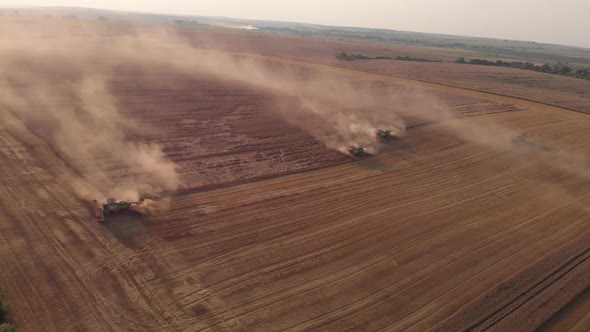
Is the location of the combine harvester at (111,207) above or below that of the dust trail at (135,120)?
below

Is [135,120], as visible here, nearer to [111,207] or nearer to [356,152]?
[111,207]

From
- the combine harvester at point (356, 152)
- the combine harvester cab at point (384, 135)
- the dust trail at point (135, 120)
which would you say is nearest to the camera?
the dust trail at point (135, 120)

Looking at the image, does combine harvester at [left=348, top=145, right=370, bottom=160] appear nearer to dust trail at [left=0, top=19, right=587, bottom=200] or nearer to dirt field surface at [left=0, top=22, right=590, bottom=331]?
dust trail at [left=0, top=19, right=587, bottom=200]

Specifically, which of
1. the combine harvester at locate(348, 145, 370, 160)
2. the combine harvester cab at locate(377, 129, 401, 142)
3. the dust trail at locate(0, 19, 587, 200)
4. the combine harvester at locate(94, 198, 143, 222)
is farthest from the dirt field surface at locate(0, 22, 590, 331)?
the combine harvester cab at locate(377, 129, 401, 142)

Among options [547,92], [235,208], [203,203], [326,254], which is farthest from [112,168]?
[547,92]

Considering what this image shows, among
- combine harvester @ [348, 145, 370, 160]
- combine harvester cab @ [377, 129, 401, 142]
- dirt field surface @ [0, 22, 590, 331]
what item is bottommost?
dirt field surface @ [0, 22, 590, 331]

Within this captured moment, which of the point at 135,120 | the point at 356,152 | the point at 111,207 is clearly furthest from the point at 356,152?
the point at 135,120

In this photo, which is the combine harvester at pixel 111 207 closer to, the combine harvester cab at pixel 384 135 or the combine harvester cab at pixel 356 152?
the combine harvester cab at pixel 356 152

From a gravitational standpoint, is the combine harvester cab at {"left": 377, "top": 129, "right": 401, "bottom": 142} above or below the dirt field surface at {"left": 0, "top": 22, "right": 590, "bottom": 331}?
above

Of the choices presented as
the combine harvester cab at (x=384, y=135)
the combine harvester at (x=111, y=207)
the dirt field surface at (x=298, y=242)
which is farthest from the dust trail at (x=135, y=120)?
the dirt field surface at (x=298, y=242)
